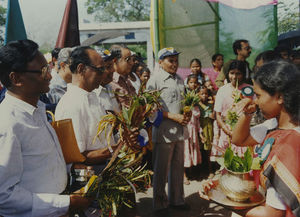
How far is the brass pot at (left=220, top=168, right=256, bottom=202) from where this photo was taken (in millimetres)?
1636

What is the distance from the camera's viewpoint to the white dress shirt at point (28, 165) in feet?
4.65

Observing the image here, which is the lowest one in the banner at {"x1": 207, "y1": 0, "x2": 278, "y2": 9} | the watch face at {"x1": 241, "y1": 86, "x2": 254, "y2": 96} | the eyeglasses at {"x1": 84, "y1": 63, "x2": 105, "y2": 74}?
the watch face at {"x1": 241, "y1": 86, "x2": 254, "y2": 96}

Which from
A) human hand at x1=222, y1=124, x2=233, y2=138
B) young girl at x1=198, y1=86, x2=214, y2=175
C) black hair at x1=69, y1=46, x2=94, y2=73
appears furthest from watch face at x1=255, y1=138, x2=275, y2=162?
young girl at x1=198, y1=86, x2=214, y2=175

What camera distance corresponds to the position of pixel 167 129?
3709 mm

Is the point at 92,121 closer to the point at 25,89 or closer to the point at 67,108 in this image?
the point at 67,108

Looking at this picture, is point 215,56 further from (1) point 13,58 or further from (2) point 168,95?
(1) point 13,58

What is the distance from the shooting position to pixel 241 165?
1.81 meters

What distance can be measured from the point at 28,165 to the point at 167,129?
93.9 inches

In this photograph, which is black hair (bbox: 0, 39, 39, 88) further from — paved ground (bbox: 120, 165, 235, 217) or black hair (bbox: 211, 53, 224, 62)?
black hair (bbox: 211, 53, 224, 62)

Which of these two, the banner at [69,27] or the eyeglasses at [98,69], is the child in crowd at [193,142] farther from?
the eyeglasses at [98,69]

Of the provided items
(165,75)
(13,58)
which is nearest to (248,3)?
(165,75)

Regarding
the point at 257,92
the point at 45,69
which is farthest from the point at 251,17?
the point at 45,69

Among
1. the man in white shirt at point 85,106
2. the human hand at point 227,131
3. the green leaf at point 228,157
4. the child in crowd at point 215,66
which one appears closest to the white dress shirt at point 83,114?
the man in white shirt at point 85,106

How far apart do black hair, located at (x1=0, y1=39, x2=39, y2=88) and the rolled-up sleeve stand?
433mm
